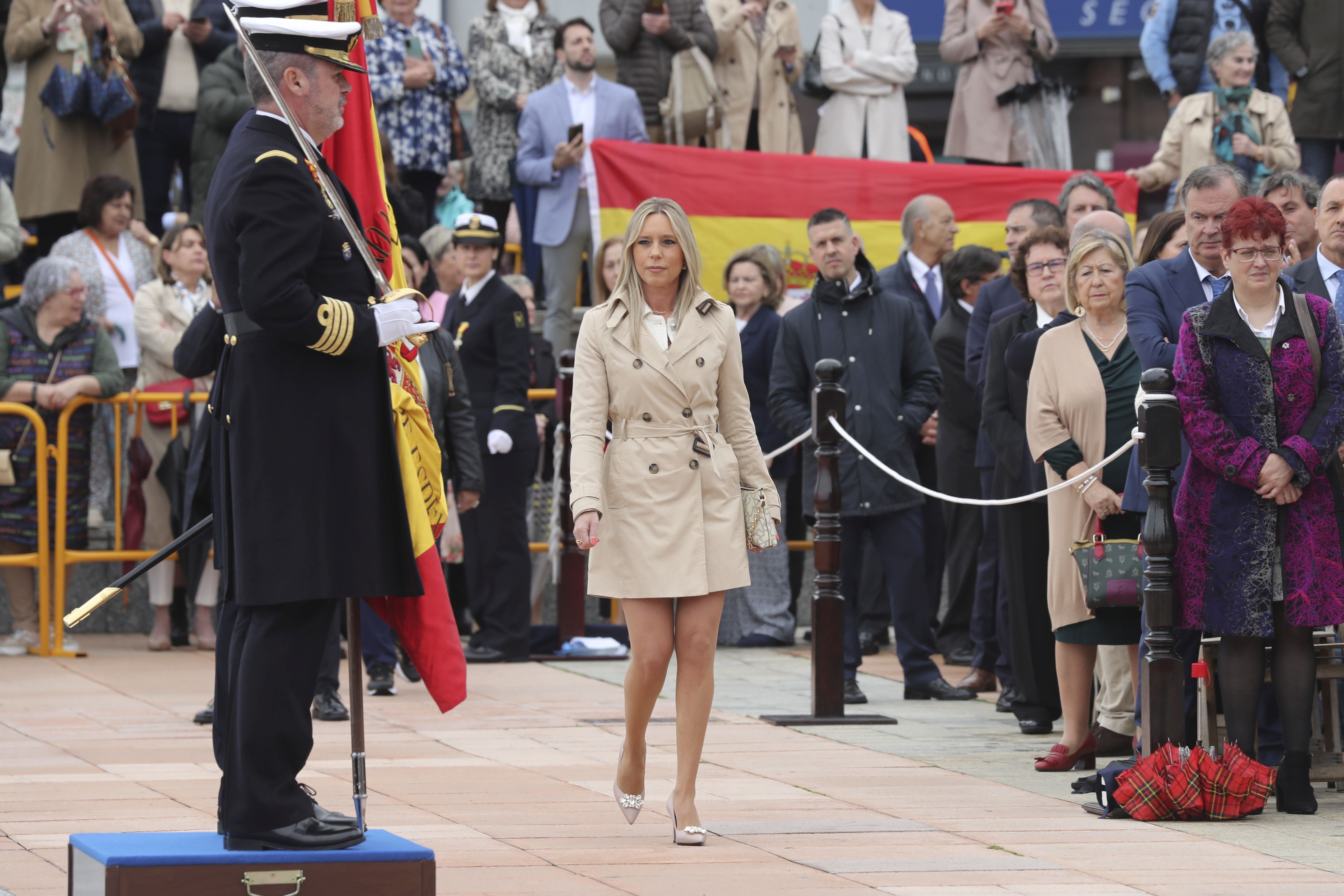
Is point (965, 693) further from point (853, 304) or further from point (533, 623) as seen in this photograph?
point (533, 623)

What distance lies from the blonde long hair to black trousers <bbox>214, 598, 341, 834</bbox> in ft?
6.02

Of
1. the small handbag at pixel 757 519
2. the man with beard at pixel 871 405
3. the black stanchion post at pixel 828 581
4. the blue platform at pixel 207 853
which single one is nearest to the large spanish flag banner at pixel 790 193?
the man with beard at pixel 871 405

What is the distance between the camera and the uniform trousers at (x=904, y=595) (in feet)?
31.6

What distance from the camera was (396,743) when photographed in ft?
27.1

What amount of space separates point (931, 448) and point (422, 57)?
190 inches

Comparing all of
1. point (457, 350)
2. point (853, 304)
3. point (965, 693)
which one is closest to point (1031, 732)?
point (965, 693)

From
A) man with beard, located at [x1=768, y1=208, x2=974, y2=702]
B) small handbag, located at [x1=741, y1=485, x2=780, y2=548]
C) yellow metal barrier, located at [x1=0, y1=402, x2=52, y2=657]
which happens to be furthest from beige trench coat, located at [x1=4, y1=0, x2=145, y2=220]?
small handbag, located at [x1=741, y1=485, x2=780, y2=548]

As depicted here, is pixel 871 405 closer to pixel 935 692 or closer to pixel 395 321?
pixel 935 692

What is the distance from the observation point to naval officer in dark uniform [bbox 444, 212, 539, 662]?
35.2 ft

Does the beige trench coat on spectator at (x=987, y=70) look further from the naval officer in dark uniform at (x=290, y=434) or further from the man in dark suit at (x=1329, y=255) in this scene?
the naval officer in dark uniform at (x=290, y=434)

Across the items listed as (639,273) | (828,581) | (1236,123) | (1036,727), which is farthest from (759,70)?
(639,273)

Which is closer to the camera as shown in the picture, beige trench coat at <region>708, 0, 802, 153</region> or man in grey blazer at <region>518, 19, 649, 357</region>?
man in grey blazer at <region>518, 19, 649, 357</region>

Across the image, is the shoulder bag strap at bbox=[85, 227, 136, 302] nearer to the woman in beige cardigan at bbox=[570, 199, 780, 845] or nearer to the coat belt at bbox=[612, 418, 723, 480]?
the woman in beige cardigan at bbox=[570, 199, 780, 845]

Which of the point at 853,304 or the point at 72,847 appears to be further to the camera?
the point at 853,304
